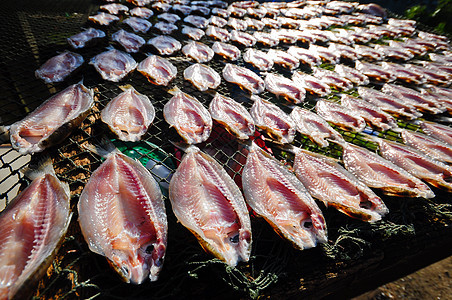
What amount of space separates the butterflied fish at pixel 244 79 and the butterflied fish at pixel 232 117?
783 millimetres

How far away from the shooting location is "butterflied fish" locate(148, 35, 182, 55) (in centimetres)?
500

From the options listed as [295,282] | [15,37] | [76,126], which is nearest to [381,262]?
[295,282]

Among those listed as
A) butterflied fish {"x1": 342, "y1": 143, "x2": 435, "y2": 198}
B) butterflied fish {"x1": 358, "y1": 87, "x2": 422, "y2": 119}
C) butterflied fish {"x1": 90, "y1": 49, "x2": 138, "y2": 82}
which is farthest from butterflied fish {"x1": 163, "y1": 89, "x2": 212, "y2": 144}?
butterflied fish {"x1": 358, "y1": 87, "x2": 422, "y2": 119}

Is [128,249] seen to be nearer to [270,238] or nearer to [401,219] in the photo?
[270,238]

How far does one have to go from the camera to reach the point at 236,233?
2049 mm

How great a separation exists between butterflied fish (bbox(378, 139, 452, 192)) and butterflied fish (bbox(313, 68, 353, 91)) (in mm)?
1858

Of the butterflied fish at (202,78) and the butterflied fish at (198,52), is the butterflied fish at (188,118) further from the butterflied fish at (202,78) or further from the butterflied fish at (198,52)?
the butterflied fish at (198,52)

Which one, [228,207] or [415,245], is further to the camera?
[415,245]

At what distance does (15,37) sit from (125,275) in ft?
20.4

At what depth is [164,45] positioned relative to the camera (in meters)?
5.12

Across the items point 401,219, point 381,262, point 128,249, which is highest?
point 401,219

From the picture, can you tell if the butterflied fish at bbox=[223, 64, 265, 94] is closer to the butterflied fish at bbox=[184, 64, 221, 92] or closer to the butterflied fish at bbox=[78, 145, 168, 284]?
the butterflied fish at bbox=[184, 64, 221, 92]

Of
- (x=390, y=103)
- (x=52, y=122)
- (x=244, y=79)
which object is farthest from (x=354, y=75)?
(x=52, y=122)

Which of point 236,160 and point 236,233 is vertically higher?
point 236,233
